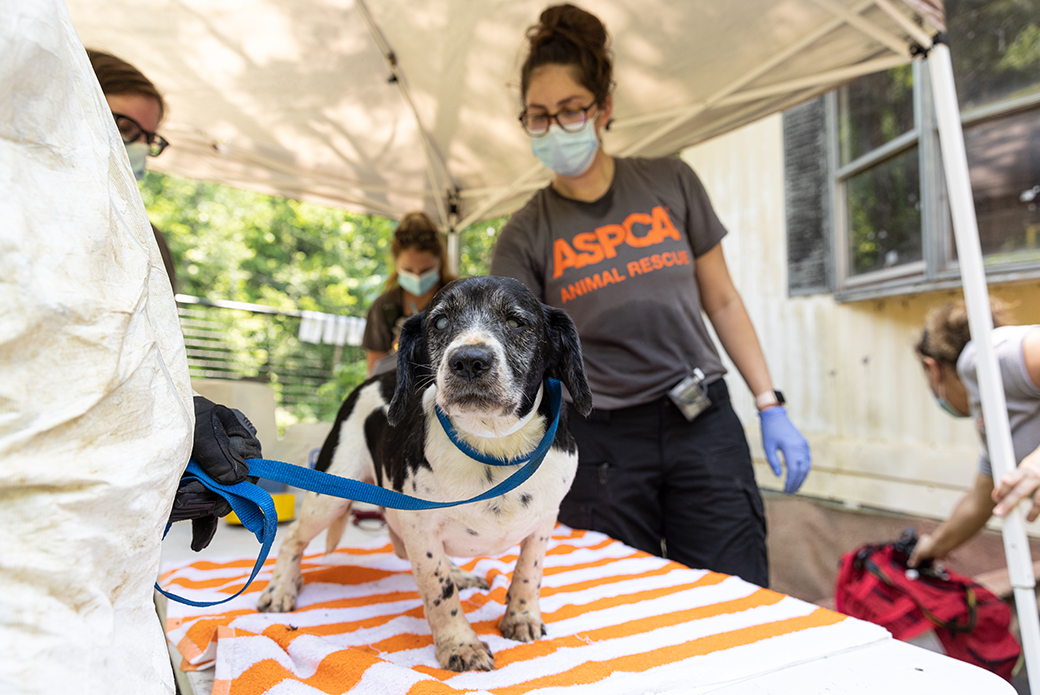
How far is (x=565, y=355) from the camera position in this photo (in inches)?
55.8

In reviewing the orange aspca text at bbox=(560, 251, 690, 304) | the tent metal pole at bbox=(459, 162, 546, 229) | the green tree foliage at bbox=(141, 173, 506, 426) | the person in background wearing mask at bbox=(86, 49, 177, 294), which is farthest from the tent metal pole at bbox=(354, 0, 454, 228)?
the green tree foliage at bbox=(141, 173, 506, 426)

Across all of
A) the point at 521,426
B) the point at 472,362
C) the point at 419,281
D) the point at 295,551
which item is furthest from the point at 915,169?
the point at 295,551

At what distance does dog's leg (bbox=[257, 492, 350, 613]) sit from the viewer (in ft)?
5.18

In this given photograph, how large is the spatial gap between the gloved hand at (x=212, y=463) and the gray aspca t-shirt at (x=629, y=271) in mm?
1251

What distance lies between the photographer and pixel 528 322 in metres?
1.35

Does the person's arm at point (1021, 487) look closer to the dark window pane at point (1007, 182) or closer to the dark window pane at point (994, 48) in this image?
the dark window pane at point (1007, 182)

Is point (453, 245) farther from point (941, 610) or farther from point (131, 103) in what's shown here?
point (941, 610)

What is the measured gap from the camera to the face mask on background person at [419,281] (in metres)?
3.93

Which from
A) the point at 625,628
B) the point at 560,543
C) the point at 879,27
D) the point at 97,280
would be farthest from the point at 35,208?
the point at 879,27

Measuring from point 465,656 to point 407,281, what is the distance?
2999mm

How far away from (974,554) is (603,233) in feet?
12.2

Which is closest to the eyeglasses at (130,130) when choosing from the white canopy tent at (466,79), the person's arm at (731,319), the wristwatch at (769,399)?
the white canopy tent at (466,79)

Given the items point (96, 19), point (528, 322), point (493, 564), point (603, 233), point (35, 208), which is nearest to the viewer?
point (35, 208)

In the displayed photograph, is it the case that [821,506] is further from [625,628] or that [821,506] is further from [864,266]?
[625,628]
